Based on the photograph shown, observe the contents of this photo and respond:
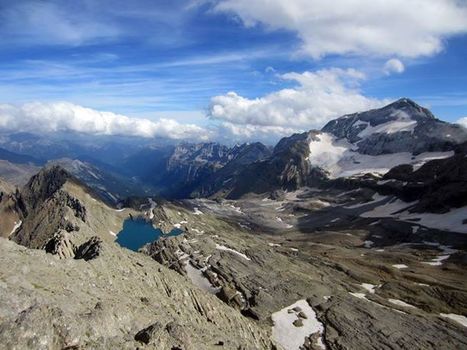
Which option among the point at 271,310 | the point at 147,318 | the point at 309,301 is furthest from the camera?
the point at 309,301

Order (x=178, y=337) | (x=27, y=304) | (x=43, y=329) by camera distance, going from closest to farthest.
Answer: (x=43, y=329) < (x=27, y=304) < (x=178, y=337)

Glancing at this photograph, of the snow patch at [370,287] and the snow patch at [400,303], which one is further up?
the snow patch at [400,303]

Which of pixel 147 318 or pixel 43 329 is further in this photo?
pixel 147 318

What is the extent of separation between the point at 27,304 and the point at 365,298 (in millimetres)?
103033

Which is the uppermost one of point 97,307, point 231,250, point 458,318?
point 97,307

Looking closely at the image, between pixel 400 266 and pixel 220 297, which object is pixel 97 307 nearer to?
pixel 220 297

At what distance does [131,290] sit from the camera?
62781 mm

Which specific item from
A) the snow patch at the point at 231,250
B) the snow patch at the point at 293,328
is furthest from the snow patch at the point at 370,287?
the snow patch at the point at 231,250

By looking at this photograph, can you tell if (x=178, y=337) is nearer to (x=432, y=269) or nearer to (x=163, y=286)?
(x=163, y=286)

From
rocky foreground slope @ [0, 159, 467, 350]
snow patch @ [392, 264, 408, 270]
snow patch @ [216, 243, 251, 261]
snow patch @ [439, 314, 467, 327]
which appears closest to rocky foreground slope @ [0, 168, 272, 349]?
rocky foreground slope @ [0, 159, 467, 350]

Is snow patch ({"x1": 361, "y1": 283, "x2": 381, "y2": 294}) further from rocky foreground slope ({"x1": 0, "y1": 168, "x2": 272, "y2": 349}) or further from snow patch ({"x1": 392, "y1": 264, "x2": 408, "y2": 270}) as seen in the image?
rocky foreground slope ({"x1": 0, "y1": 168, "x2": 272, "y2": 349})

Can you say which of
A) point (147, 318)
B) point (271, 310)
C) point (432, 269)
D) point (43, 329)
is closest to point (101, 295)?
point (147, 318)

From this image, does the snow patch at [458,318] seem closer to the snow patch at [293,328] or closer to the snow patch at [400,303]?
the snow patch at [400,303]

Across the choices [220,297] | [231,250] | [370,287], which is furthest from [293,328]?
[231,250]
